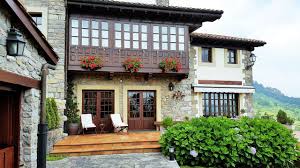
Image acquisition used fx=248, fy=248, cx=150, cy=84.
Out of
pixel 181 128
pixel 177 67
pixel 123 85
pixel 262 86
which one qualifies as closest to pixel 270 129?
pixel 181 128

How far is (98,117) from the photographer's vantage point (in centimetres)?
1166

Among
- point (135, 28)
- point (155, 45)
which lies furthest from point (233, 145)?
point (135, 28)

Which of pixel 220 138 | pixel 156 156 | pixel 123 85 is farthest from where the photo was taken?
pixel 123 85

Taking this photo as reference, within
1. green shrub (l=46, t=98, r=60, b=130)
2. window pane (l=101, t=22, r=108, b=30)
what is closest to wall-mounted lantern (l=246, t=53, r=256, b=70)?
window pane (l=101, t=22, r=108, b=30)

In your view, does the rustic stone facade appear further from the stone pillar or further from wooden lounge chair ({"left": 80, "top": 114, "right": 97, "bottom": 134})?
wooden lounge chair ({"left": 80, "top": 114, "right": 97, "bottom": 134})

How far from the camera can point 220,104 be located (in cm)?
1371

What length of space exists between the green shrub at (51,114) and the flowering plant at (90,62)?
255cm

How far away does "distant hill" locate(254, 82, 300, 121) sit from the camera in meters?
31.3

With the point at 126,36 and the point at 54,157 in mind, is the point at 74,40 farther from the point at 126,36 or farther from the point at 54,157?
the point at 54,157

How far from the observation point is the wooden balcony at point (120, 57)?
10578 millimetres

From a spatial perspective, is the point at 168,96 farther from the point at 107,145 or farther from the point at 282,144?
the point at 282,144

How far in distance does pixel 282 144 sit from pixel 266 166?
2.56 feet

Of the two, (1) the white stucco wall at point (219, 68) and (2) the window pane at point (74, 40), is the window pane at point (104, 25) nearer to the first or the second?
(2) the window pane at point (74, 40)

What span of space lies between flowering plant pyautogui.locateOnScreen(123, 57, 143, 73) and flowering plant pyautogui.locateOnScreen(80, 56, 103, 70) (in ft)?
3.88
